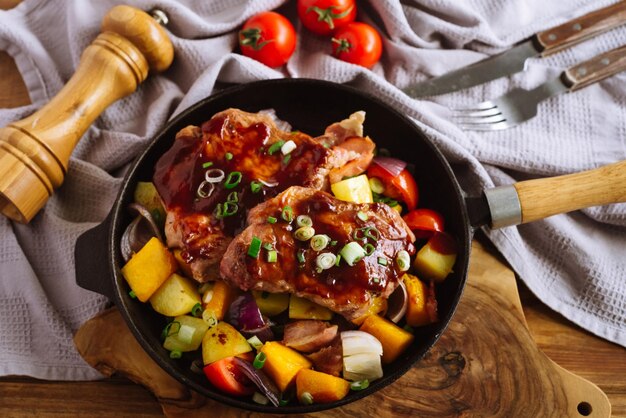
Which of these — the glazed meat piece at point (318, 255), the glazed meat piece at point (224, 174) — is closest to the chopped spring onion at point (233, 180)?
the glazed meat piece at point (224, 174)

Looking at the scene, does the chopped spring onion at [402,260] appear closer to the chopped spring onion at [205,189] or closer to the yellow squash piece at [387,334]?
the yellow squash piece at [387,334]

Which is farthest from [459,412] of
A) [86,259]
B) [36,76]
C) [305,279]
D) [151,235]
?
[36,76]

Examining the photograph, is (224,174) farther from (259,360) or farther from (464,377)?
A: (464,377)

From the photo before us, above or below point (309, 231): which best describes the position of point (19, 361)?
below

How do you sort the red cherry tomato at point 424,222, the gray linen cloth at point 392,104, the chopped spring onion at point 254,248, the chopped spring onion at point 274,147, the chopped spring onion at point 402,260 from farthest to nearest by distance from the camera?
the gray linen cloth at point 392,104 → the red cherry tomato at point 424,222 → the chopped spring onion at point 274,147 → the chopped spring onion at point 402,260 → the chopped spring onion at point 254,248

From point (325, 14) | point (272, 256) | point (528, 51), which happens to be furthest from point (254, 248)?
point (528, 51)

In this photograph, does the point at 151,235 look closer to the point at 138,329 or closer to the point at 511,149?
the point at 138,329

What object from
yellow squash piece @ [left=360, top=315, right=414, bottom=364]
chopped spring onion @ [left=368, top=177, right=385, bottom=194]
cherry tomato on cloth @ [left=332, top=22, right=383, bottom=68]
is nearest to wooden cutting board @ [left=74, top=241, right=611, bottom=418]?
yellow squash piece @ [left=360, top=315, right=414, bottom=364]
